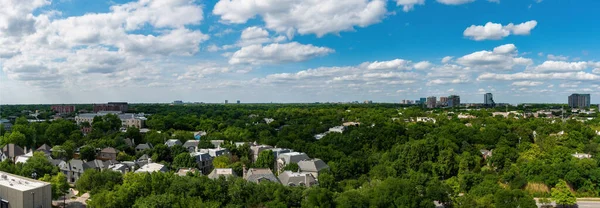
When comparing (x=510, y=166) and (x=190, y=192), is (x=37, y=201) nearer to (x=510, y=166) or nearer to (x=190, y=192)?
(x=190, y=192)

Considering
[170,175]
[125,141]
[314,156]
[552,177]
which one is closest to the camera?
[170,175]

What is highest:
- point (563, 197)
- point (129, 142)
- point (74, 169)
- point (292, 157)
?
point (129, 142)

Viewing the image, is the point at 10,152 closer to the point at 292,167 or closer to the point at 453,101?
the point at 292,167

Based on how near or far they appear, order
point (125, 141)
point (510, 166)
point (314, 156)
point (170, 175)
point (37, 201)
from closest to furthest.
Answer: point (37, 201) → point (170, 175) → point (510, 166) → point (314, 156) → point (125, 141)

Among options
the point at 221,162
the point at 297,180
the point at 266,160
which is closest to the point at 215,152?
the point at 221,162

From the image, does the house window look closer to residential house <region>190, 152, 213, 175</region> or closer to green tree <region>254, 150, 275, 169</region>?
residential house <region>190, 152, 213, 175</region>

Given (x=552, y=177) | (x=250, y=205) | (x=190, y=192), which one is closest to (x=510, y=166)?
(x=552, y=177)
